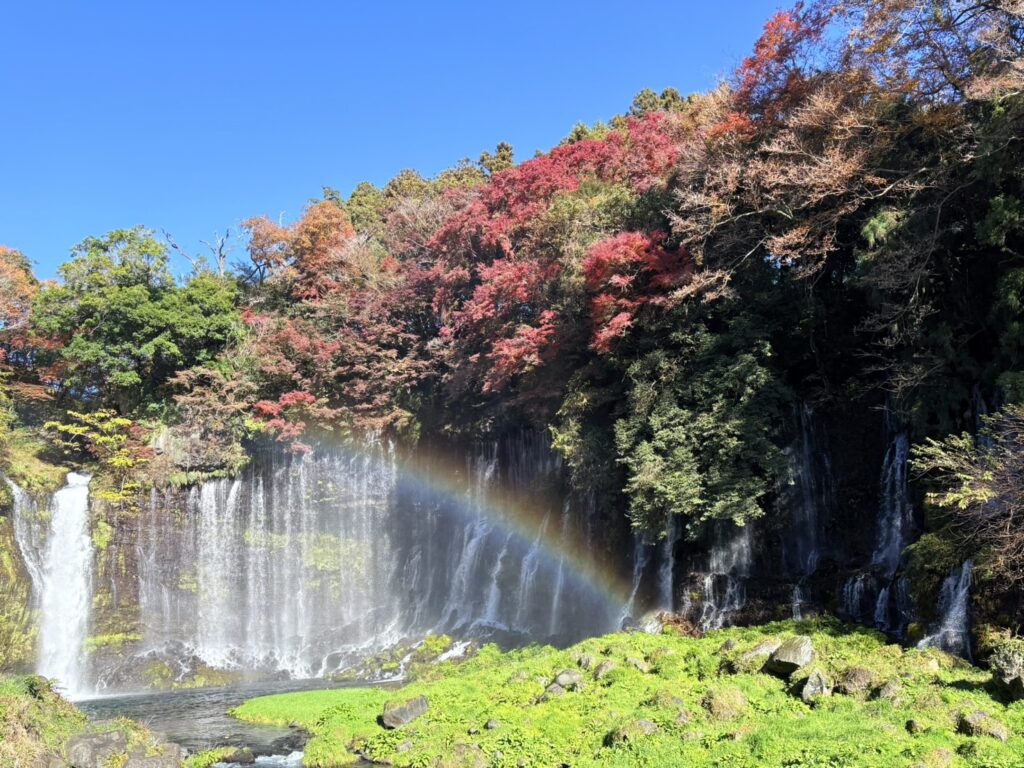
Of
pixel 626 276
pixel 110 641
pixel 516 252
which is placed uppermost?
pixel 516 252

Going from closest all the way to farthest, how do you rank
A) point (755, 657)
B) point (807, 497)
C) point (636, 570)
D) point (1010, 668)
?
point (1010, 668)
point (755, 657)
point (807, 497)
point (636, 570)

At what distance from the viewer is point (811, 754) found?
31.7 ft

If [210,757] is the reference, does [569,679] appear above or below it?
above

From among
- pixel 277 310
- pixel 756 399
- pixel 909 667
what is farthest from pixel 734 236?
pixel 277 310

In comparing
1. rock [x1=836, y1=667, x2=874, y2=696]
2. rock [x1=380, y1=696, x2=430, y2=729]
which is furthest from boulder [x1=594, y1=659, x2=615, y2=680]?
rock [x1=836, y1=667, x2=874, y2=696]

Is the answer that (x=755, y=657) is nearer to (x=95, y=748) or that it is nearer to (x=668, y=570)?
(x=668, y=570)

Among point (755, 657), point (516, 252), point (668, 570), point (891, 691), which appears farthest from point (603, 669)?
point (516, 252)

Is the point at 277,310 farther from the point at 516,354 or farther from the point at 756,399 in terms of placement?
the point at 756,399

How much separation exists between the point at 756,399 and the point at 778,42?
10202 mm

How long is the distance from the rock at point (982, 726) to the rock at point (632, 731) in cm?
431

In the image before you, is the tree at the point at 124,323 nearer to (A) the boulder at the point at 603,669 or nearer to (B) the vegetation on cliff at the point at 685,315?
(B) the vegetation on cliff at the point at 685,315

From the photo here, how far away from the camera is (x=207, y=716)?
66.7 ft

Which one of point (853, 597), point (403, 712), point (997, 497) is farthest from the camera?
point (853, 597)

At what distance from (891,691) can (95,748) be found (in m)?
14.0
